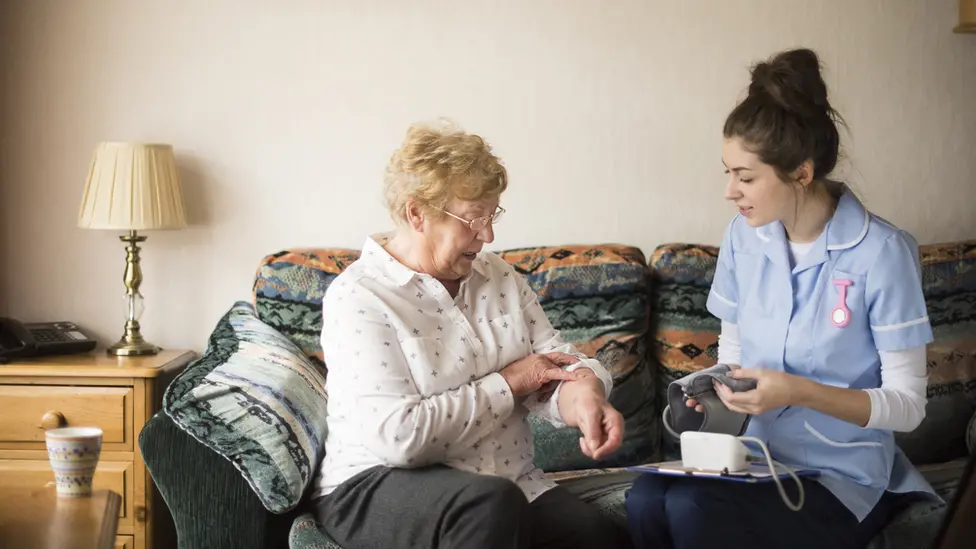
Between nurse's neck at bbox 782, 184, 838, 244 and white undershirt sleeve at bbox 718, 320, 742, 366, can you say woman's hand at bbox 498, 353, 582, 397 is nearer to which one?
white undershirt sleeve at bbox 718, 320, 742, 366

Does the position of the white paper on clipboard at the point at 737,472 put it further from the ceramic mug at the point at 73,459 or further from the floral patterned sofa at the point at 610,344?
the ceramic mug at the point at 73,459

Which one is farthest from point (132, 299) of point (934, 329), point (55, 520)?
point (934, 329)

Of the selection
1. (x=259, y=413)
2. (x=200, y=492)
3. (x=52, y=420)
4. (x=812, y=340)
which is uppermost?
(x=812, y=340)

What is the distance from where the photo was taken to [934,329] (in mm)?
Result: 2742

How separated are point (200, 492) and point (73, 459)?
0.52 meters

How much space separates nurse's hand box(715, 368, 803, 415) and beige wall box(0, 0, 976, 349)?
1165mm

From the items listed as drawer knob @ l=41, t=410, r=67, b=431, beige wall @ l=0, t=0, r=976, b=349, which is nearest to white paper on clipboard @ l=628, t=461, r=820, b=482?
beige wall @ l=0, t=0, r=976, b=349

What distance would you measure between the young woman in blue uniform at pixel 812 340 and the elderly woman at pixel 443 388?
0.22m

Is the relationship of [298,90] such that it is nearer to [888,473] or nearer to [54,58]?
[54,58]

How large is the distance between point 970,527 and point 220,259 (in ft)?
7.63

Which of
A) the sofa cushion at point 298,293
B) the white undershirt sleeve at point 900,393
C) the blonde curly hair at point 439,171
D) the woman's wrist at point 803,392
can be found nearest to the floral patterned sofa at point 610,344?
the sofa cushion at point 298,293

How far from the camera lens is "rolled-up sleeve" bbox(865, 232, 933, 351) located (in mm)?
1986

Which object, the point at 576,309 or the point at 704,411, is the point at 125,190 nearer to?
the point at 576,309

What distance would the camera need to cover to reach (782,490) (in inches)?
70.2
